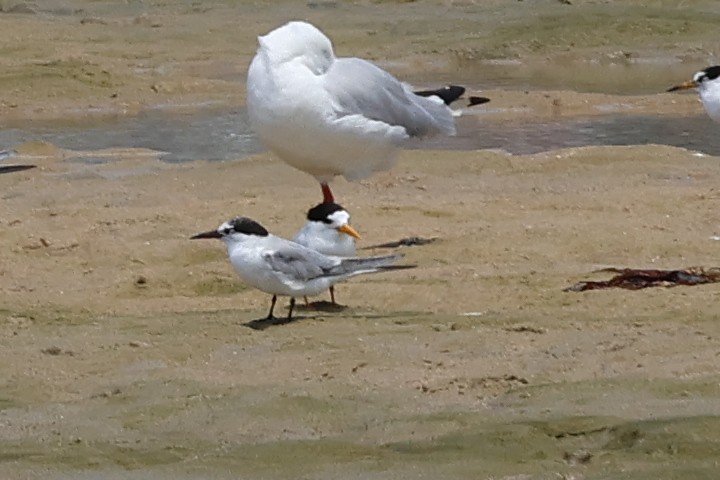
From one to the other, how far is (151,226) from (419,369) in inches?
170

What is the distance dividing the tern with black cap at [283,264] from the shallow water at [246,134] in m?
6.41

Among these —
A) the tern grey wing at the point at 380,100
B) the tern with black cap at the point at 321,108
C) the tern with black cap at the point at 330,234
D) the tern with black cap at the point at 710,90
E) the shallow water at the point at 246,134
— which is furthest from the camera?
the shallow water at the point at 246,134

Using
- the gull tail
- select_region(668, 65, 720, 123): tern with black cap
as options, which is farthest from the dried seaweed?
select_region(668, 65, 720, 123): tern with black cap

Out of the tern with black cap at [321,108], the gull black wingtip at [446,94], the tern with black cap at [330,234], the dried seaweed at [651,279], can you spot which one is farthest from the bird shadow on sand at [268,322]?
the gull black wingtip at [446,94]

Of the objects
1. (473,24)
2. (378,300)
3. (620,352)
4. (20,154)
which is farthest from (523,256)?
(473,24)

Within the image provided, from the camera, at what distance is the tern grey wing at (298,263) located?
24.4 feet

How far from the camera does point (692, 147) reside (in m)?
14.3

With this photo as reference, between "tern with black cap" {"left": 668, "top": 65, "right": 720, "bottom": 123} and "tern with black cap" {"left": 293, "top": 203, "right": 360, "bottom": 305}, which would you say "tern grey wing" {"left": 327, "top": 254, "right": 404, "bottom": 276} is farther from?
"tern with black cap" {"left": 668, "top": 65, "right": 720, "bottom": 123}

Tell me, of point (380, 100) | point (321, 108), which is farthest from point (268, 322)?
point (380, 100)

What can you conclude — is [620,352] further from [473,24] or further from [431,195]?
[473,24]

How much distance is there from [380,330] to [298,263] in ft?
2.17

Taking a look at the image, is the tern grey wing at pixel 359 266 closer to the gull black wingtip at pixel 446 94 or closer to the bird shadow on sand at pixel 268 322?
the bird shadow on sand at pixel 268 322

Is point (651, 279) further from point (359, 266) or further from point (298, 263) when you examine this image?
point (298, 263)

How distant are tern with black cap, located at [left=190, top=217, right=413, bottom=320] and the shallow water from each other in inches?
252
